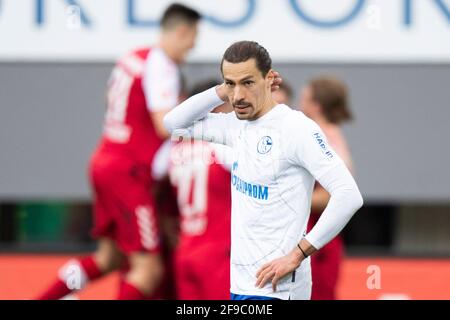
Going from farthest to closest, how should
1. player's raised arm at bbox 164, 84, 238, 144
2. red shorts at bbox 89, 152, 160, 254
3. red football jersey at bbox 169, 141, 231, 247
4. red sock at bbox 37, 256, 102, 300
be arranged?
red sock at bbox 37, 256, 102, 300 → red shorts at bbox 89, 152, 160, 254 → red football jersey at bbox 169, 141, 231, 247 → player's raised arm at bbox 164, 84, 238, 144

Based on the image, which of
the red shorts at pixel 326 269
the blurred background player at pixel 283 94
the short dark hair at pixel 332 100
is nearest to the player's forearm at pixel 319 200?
the red shorts at pixel 326 269

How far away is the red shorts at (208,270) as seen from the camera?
5949 mm

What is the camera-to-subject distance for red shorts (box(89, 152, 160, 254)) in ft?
22.3

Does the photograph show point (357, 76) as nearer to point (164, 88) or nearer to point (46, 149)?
point (46, 149)

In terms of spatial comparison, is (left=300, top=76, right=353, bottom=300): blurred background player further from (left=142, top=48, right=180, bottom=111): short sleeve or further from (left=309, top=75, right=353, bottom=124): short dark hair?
(left=142, top=48, right=180, bottom=111): short sleeve

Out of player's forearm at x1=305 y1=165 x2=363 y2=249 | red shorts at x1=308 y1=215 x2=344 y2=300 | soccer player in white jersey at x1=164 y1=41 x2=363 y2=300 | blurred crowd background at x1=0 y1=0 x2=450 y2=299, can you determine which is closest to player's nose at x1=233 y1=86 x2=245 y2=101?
soccer player in white jersey at x1=164 y1=41 x2=363 y2=300

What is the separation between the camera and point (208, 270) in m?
5.98

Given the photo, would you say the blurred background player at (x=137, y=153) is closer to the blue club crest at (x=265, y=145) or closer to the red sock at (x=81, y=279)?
the red sock at (x=81, y=279)

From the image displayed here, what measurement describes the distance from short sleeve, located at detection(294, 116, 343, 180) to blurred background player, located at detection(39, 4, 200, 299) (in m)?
2.44

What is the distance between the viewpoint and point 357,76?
10570 mm

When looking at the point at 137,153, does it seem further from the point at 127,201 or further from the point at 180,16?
the point at 180,16

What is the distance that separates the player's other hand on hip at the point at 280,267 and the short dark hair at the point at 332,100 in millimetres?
2341

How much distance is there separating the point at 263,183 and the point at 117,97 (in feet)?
8.76
